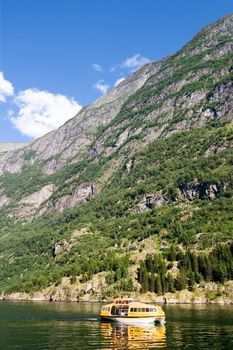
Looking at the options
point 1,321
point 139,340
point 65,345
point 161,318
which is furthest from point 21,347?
point 1,321

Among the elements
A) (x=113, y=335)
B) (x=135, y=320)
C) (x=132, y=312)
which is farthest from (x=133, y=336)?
(x=132, y=312)

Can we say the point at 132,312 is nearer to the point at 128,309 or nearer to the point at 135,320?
the point at 128,309

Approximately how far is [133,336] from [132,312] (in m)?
27.7

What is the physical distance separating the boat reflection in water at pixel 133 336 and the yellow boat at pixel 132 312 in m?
2.01

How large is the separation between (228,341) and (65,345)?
103 feet

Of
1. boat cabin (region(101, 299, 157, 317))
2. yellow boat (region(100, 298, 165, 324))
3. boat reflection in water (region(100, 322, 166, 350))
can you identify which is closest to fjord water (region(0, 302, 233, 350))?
boat reflection in water (region(100, 322, 166, 350))

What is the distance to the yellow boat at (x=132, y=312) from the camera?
4852 inches

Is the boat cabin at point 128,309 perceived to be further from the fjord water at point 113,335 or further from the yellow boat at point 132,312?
the fjord water at point 113,335

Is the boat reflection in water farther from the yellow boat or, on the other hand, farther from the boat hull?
the yellow boat

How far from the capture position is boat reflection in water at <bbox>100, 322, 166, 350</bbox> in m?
86.5

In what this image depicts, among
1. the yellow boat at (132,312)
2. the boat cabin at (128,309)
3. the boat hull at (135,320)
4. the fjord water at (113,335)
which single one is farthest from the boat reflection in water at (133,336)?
the boat cabin at (128,309)

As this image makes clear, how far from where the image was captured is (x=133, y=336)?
100875mm

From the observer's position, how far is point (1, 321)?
139500 millimetres

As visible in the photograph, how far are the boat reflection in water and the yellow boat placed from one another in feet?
6.60
